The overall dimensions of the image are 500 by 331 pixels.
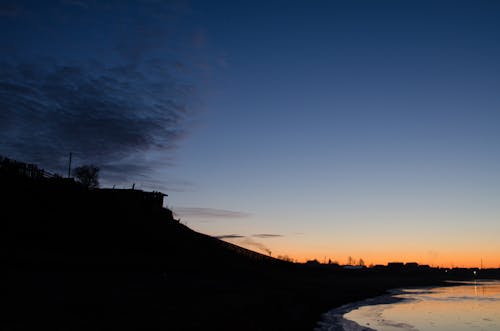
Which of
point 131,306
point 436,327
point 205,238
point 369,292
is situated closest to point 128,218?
point 205,238

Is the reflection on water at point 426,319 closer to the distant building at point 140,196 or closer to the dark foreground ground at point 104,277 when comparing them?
the dark foreground ground at point 104,277

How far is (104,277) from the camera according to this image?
1045 inches

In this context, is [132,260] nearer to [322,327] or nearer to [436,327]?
[322,327]

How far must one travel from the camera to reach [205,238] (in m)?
74.4

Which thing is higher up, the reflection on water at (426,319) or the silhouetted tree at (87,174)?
the silhouetted tree at (87,174)

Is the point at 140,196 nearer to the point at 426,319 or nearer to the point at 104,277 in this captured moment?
the point at 104,277

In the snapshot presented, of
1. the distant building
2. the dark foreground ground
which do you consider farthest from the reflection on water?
the distant building

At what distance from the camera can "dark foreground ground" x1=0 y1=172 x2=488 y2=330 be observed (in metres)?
19.7

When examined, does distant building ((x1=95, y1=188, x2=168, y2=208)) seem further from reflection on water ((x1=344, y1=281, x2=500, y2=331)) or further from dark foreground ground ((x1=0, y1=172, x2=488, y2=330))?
reflection on water ((x1=344, y1=281, x2=500, y2=331))

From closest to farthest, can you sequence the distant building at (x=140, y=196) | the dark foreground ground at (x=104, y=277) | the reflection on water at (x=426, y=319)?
1. the dark foreground ground at (x=104, y=277)
2. the reflection on water at (x=426, y=319)
3. the distant building at (x=140, y=196)

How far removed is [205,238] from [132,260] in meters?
37.2

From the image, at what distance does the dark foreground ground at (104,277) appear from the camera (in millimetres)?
19688

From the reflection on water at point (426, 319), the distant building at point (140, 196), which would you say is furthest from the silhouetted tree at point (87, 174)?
the reflection on water at point (426, 319)

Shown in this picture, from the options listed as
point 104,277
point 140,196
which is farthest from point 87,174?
point 104,277
